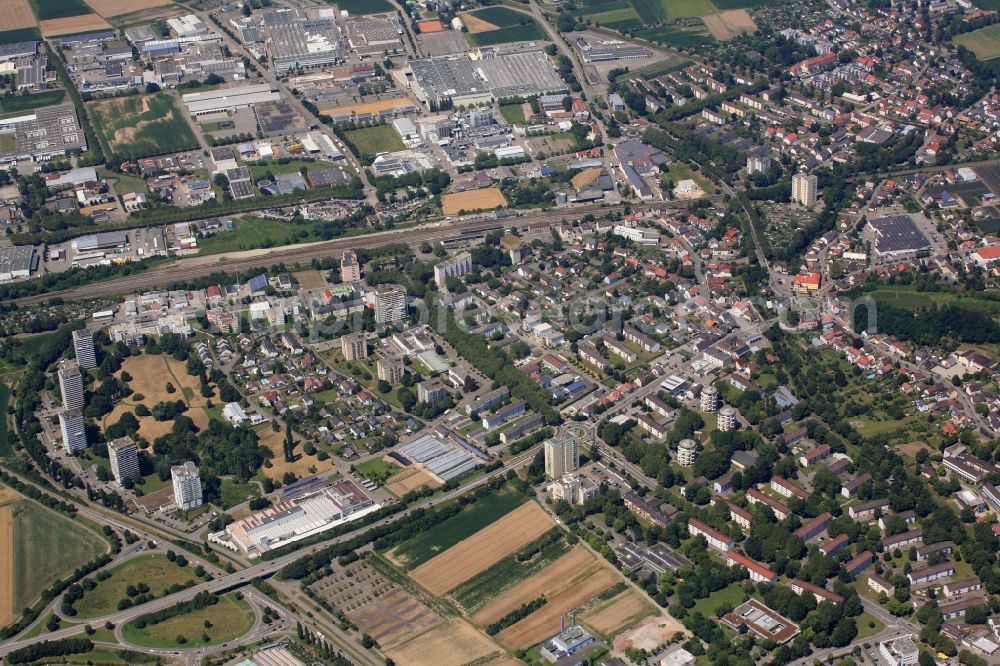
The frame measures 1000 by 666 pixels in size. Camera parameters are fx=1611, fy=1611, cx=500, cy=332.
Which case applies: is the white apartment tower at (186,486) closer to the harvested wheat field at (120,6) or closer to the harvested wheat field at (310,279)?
the harvested wheat field at (310,279)

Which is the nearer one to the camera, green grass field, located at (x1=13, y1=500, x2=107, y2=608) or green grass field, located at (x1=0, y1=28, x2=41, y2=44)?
green grass field, located at (x1=13, y1=500, x2=107, y2=608)

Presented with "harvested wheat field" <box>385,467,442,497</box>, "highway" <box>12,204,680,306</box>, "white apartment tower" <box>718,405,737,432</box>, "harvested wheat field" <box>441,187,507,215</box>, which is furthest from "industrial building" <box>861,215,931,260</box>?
"harvested wheat field" <box>385,467,442,497</box>

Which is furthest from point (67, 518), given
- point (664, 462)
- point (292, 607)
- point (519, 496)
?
point (664, 462)

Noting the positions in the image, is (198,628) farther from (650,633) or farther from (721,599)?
(721,599)

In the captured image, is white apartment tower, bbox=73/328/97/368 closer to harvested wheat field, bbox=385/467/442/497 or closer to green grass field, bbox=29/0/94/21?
harvested wheat field, bbox=385/467/442/497

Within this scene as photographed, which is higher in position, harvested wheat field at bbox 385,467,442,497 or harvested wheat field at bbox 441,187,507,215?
harvested wheat field at bbox 441,187,507,215

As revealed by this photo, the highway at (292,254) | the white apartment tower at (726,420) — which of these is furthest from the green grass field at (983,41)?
the white apartment tower at (726,420)
